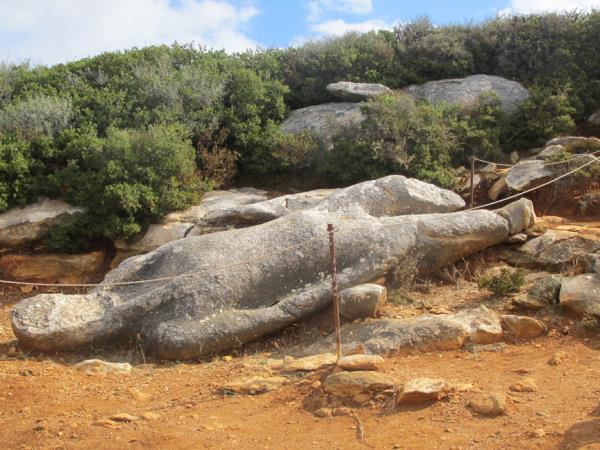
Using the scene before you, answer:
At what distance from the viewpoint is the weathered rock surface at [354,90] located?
14.6 metres

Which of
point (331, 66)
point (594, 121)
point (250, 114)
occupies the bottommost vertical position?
point (594, 121)

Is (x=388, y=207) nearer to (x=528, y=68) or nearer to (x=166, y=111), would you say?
(x=166, y=111)

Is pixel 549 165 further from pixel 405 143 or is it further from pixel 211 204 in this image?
pixel 211 204

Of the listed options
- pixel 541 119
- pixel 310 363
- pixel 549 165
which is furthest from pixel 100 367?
pixel 541 119

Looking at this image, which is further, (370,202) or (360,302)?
(370,202)

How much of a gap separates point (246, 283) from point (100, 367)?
192 centimetres

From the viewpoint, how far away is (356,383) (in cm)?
580

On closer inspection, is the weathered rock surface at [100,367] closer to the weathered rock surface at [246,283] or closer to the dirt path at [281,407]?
the dirt path at [281,407]

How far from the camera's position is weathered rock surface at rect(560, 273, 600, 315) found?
7.13 metres

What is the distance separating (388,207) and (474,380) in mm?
3837

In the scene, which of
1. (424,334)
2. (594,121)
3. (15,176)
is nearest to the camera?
(424,334)

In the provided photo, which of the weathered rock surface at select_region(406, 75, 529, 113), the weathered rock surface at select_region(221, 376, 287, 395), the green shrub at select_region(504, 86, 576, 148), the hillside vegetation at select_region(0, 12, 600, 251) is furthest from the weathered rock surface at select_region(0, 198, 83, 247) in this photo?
the green shrub at select_region(504, 86, 576, 148)

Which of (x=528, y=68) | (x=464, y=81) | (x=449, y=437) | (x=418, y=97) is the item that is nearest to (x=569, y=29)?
(x=528, y=68)

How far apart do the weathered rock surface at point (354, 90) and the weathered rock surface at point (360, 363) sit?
29.6 ft
